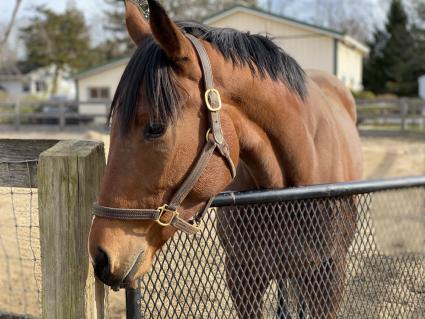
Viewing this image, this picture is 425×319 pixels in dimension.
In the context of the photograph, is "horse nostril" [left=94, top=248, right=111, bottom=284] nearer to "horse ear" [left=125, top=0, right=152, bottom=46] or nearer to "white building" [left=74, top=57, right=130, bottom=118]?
"horse ear" [left=125, top=0, right=152, bottom=46]

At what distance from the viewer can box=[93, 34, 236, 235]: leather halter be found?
1679 millimetres

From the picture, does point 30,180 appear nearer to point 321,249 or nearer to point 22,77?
point 321,249

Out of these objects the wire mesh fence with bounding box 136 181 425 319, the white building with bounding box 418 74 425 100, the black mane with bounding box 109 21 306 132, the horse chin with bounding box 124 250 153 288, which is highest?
the black mane with bounding box 109 21 306 132

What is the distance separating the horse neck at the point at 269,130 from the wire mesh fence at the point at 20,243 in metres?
0.83

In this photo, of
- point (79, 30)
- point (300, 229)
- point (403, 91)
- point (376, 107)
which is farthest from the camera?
point (79, 30)

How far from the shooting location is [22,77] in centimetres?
5341

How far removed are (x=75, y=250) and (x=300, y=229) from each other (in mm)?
1056

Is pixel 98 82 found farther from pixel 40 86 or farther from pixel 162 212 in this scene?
pixel 40 86

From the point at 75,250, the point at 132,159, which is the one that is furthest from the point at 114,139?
the point at 75,250

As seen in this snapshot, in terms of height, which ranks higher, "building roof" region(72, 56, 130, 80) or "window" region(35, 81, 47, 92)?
"building roof" region(72, 56, 130, 80)

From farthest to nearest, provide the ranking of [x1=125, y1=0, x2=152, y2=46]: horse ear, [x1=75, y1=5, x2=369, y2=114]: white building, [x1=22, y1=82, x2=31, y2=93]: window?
[x1=22, y1=82, x2=31, y2=93]: window < [x1=75, y1=5, x2=369, y2=114]: white building < [x1=125, y1=0, x2=152, y2=46]: horse ear

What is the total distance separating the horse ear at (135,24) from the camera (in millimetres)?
2088

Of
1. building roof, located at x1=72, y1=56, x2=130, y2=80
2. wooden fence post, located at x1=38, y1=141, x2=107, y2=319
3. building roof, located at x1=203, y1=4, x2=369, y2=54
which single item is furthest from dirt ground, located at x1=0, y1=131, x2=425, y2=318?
building roof, located at x1=72, y1=56, x2=130, y2=80

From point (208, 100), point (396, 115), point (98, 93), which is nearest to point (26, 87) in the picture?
point (98, 93)
